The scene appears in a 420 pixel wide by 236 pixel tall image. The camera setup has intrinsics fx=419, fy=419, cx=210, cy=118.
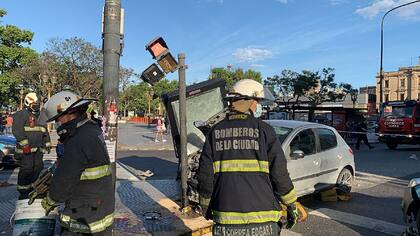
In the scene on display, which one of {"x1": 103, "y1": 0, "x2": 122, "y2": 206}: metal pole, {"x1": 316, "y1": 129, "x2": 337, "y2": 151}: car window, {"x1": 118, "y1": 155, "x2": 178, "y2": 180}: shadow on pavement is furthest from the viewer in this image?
{"x1": 118, "y1": 155, "x2": 178, "y2": 180}: shadow on pavement

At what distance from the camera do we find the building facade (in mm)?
105062

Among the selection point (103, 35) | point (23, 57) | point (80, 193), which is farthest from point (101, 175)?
point (23, 57)

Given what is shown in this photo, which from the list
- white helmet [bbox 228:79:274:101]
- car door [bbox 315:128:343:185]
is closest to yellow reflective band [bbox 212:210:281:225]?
white helmet [bbox 228:79:274:101]

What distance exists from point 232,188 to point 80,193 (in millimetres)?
1122

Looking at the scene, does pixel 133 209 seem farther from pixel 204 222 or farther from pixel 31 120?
pixel 31 120

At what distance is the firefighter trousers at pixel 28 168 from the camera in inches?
262

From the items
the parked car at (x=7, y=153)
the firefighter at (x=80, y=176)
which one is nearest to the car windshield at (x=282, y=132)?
the firefighter at (x=80, y=176)

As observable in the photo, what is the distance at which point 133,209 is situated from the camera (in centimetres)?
708

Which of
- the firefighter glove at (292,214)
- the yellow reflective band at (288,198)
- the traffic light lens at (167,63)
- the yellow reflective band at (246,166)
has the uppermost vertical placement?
the traffic light lens at (167,63)

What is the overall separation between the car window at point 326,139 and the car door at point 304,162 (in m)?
0.25

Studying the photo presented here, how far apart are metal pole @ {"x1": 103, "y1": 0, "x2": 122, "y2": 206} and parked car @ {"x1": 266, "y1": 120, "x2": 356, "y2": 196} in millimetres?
3191

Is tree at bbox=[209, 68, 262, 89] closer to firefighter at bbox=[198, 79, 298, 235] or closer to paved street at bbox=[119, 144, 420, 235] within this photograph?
paved street at bbox=[119, 144, 420, 235]

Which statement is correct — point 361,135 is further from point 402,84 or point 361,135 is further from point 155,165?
point 402,84

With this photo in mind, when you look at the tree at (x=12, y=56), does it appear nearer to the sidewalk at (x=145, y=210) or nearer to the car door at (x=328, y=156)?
the sidewalk at (x=145, y=210)
